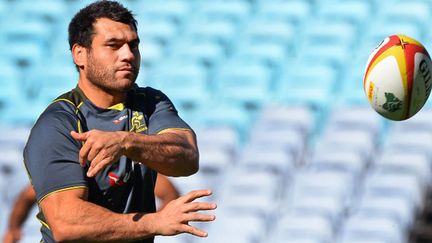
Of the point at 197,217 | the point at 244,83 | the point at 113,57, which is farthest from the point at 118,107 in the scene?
the point at 244,83

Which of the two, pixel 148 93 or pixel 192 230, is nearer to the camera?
pixel 192 230

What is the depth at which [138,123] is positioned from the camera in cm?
537

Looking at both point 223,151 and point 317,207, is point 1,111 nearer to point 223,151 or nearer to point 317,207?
point 223,151

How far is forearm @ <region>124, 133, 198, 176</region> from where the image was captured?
16.0ft

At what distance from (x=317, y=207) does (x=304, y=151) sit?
3.55ft

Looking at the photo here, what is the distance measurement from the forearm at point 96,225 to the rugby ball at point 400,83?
6.30 ft

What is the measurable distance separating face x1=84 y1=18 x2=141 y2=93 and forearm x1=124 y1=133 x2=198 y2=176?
325mm

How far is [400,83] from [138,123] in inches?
65.3

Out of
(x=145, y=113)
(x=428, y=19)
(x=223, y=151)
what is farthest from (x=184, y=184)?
(x=145, y=113)

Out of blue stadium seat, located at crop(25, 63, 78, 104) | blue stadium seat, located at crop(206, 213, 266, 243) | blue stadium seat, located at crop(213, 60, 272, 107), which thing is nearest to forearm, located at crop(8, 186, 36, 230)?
blue stadium seat, located at crop(206, 213, 266, 243)

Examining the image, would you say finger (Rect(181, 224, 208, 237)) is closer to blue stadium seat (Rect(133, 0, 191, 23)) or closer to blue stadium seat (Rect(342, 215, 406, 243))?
blue stadium seat (Rect(342, 215, 406, 243))

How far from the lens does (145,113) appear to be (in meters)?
5.45

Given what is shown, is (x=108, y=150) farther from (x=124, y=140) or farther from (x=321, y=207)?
(x=321, y=207)

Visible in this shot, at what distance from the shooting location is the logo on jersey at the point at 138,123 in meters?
5.34
